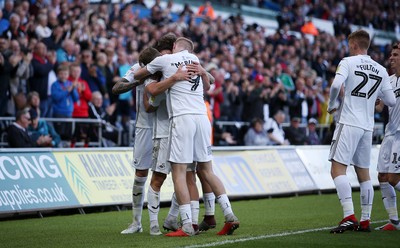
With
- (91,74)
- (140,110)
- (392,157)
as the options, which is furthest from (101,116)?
(392,157)

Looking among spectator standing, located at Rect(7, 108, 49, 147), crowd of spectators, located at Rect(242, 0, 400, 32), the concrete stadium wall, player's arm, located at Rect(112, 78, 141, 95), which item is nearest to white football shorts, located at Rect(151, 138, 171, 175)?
player's arm, located at Rect(112, 78, 141, 95)

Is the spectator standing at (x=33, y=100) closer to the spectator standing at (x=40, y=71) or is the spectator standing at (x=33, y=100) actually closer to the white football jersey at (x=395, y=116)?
the spectator standing at (x=40, y=71)

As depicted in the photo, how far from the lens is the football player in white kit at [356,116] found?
11492mm

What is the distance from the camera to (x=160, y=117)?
1177 centimetres

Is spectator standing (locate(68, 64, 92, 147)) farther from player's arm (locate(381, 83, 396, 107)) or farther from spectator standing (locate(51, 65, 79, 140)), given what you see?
player's arm (locate(381, 83, 396, 107))

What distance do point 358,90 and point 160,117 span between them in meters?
2.67

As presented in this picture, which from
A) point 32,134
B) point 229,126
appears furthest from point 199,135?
point 229,126

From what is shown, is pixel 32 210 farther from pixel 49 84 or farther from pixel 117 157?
pixel 49 84

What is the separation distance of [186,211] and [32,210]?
14.5ft

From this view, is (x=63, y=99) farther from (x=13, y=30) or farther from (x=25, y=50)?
(x=13, y=30)

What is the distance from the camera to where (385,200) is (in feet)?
41.0

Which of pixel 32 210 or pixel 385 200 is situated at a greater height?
pixel 385 200

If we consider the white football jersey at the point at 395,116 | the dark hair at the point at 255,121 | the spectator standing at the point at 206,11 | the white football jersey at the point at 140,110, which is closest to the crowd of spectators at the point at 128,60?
the spectator standing at the point at 206,11

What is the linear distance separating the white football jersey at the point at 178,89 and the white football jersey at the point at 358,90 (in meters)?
1.94
